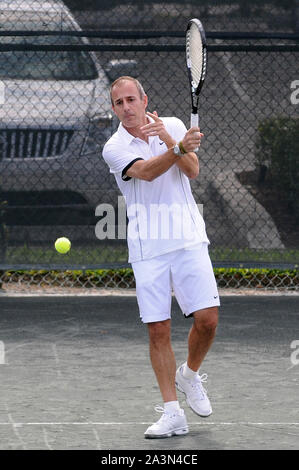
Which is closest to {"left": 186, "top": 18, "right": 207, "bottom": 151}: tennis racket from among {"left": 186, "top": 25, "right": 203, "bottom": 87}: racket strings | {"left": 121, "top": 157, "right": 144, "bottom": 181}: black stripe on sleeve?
{"left": 186, "top": 25, "right": 203, "bottom": 87}: racket strings

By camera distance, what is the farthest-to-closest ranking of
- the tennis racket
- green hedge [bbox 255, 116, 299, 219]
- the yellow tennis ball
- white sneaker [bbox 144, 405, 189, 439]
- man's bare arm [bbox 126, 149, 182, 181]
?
green hedge [bbox 255, 116, 299, 219] → the yellow tennis ball → the tennis racket → man's bare arm [bbox 126, 149, 182, 181] → white sneaker [bbox 144, 405, 189, 439]

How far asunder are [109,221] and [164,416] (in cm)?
417

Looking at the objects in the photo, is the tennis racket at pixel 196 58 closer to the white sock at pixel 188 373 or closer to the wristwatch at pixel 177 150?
the wristwatch at pixel 177 150

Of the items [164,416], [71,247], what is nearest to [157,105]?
[71,247]

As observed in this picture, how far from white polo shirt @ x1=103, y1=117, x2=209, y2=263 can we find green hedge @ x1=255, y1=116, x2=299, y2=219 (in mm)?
4019

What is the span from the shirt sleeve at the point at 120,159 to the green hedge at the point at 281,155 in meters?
4.09

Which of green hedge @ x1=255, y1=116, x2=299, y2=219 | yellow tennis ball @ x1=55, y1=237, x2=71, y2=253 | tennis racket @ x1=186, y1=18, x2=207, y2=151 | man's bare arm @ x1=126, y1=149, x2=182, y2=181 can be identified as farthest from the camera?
green hedge @ x1=255, y1=116, x2=299, y2=219

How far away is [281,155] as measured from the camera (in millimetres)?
9383

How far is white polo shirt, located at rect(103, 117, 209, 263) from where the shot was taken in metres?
5.28

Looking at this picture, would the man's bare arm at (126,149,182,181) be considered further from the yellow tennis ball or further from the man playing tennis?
the yellow tennis ball

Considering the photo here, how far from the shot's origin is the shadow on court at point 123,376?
16.4ft
